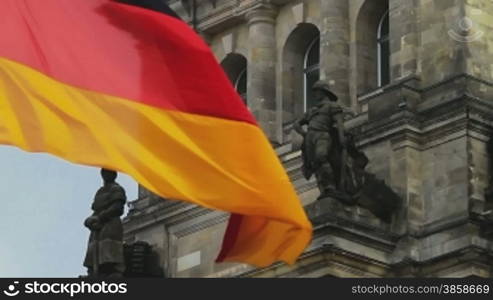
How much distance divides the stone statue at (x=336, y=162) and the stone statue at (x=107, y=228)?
11.7 feet

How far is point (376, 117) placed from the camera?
147 feet

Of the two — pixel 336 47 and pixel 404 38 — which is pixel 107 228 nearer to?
pixel 404 38

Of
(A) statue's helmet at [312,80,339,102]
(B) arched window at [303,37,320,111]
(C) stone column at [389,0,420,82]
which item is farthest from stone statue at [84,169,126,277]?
(B) arched window at [303,37,320,111]

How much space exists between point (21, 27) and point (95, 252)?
1123 centimetres

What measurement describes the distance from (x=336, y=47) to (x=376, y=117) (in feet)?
8.61

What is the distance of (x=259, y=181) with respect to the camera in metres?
30.8

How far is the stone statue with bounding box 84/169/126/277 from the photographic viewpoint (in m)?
41.0

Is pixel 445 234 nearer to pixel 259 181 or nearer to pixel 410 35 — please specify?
pixel 410 35

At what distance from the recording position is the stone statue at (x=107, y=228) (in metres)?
41.0

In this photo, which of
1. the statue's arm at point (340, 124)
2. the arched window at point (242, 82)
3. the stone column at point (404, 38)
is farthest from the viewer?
the arched window at point (242, 82)

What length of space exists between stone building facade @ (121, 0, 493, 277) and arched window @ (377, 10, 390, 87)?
3cm

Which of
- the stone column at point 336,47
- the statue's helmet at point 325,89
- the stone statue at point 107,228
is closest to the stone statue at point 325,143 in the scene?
the statue's helmet at point 325,89

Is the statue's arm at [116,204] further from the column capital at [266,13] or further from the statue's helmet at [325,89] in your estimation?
the column capital at [266,13]

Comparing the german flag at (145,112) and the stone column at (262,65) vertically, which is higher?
the stone column at (262,65)
